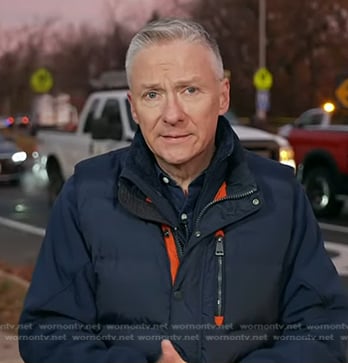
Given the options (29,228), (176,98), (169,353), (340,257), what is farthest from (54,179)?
(169,353)

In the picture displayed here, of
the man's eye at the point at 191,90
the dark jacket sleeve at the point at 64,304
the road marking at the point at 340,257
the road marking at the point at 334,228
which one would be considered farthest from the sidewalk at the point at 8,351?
the road marking at the point at 334,228

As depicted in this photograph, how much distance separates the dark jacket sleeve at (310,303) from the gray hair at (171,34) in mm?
494

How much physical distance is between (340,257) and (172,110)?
8.31m

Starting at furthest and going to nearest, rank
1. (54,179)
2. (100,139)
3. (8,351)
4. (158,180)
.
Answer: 1. (54,179)
2. (100,139)
3. (8,351)
4. (158,180)

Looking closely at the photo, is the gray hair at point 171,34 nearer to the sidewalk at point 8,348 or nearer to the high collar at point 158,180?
the high collar at point 158,180

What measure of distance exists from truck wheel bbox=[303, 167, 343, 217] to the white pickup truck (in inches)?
15.4

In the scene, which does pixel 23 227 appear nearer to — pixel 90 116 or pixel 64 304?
pixel 90 116

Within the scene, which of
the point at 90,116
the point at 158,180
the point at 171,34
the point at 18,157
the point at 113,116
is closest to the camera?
the point at 171,34

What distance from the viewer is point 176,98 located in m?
2.29

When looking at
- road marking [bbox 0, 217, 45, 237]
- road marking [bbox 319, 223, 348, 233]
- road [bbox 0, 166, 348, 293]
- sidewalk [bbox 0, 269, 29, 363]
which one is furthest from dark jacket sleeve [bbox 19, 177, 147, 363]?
road marking [bbox 319, 223, 348, 233]

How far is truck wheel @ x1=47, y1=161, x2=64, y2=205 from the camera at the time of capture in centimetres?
1531

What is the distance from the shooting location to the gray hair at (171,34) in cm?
227

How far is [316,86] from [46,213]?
38497 mm

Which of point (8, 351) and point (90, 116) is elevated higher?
point (8, 351)
